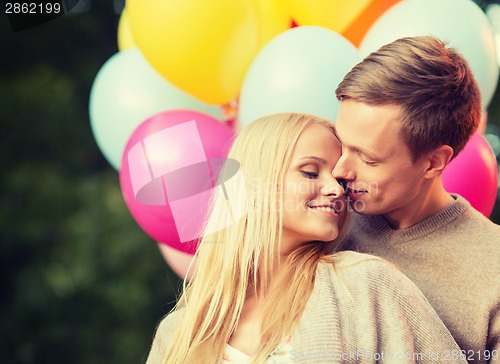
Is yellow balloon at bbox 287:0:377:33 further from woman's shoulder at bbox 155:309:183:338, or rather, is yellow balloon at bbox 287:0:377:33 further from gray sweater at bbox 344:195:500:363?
woman's shoulder at bbox 155:309:183:338

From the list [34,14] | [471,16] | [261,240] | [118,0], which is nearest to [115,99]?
[34,14]

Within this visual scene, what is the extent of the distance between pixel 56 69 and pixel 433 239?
8.69 feet

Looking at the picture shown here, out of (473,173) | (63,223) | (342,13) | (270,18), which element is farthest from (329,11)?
(63,223)

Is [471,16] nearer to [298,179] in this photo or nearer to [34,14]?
[298,179]

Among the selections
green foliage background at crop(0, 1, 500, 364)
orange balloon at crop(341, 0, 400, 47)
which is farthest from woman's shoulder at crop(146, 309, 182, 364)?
green foliage background at crop(0, 1, 500, 364)

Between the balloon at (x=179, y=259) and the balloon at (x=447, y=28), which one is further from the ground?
the balloon at (x=447, y=28)

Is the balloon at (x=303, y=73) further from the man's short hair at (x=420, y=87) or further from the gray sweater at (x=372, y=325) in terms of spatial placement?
the gray sweater at (x=372, y=325)

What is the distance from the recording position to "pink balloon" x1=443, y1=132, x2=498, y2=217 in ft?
5.50

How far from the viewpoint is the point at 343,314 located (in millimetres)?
1277

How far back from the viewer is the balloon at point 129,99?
193 cm

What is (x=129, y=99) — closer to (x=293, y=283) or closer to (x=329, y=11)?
(x=329, y=11)

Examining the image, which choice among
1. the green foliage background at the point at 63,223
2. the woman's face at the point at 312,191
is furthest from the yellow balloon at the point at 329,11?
the green foliage background at the point at 63,223

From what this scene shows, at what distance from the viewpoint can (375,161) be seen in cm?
136

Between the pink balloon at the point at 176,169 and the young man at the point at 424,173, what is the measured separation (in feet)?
1.19
